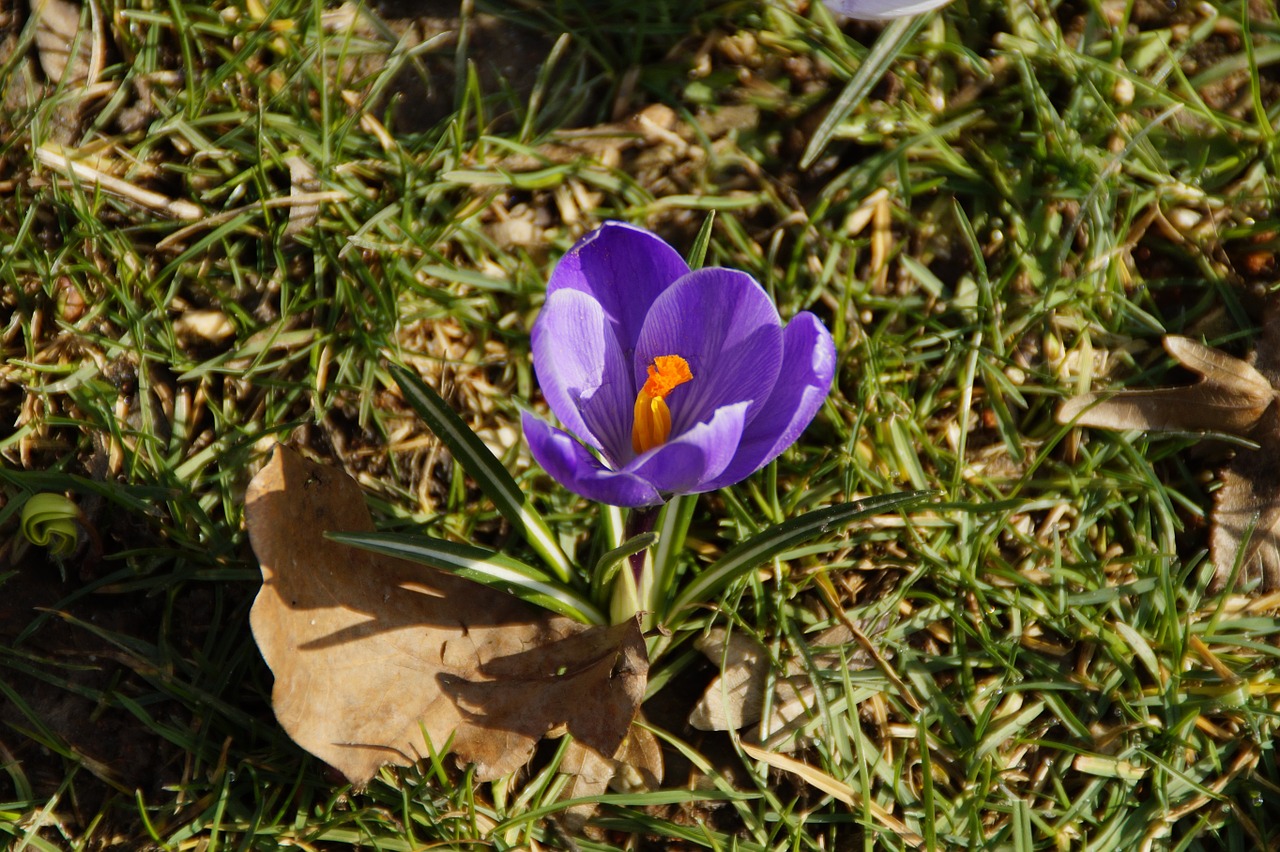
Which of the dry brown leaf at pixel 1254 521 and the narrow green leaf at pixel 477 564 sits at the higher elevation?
the narrow green leaf at pixel 477 564

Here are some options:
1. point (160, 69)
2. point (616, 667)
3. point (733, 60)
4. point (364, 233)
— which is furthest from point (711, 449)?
point (160, 69)

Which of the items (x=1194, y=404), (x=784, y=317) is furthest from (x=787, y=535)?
(x=1194, y=404)

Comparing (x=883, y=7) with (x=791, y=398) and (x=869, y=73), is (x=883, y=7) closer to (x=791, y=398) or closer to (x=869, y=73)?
(x=869, y=73)

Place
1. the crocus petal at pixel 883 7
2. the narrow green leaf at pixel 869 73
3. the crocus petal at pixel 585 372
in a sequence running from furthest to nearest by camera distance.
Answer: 1. the narrow green leaf at pixel 869 73
2. the crocus petal at pixel 883 7
3. the crocus petal at pixel 585 372

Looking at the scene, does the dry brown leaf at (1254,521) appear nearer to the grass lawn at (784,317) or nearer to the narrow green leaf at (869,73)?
the grass lawn at (784,317)

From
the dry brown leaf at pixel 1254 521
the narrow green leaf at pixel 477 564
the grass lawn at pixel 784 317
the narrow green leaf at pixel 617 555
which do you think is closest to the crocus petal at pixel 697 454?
the narrow green leaf at pixel 617 555

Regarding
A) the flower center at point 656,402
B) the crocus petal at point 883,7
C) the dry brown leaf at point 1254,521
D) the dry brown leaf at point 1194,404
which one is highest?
the crocus petal at point 883,7
